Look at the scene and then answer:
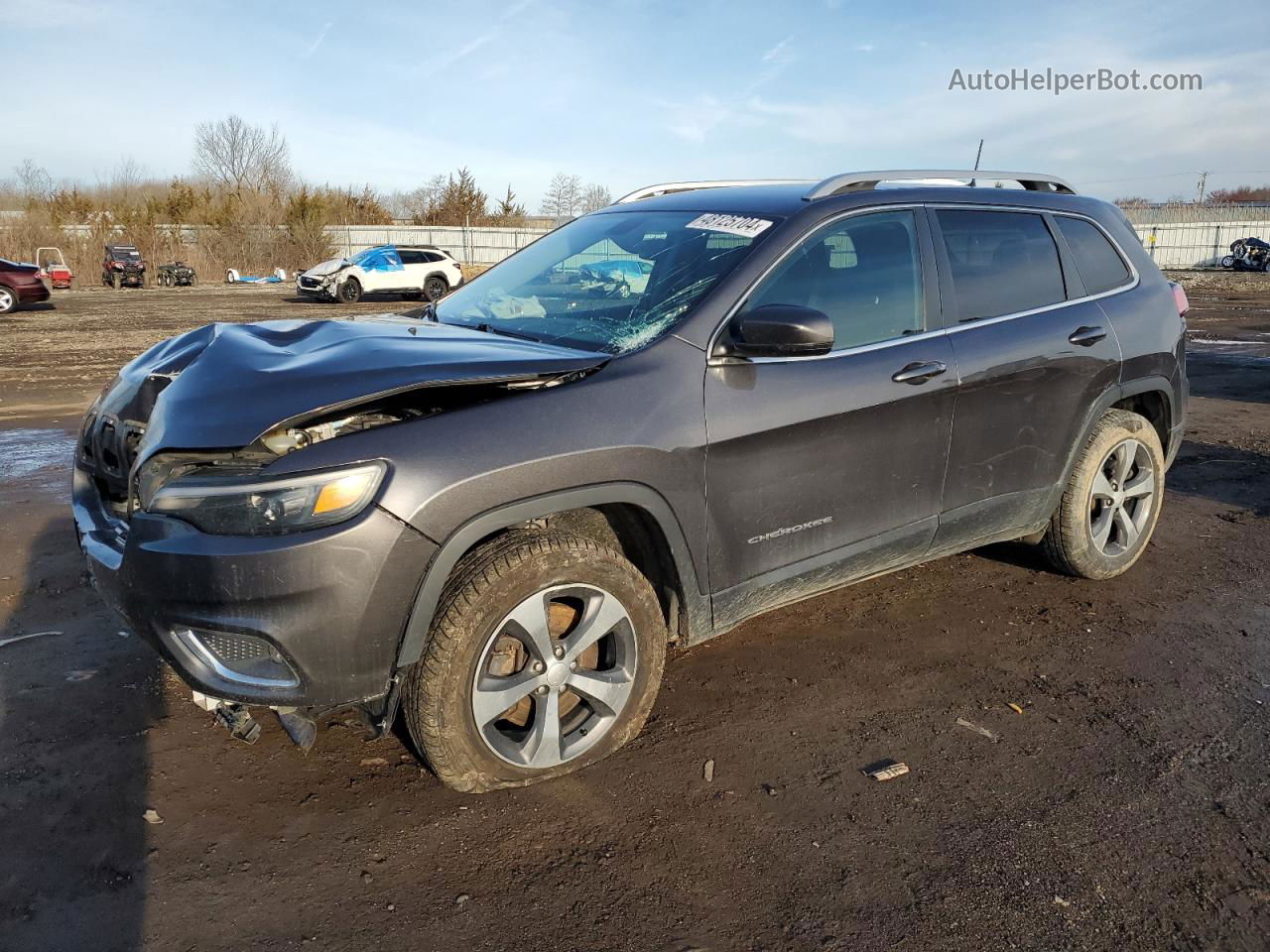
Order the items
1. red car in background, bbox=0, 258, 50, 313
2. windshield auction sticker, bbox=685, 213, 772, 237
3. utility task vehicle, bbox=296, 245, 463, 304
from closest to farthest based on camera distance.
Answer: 1. windshield auction sticker, bbox=685, 213, 772, 237
2. red car in background, bbox=0, 258, 50, 313
3. utility task vehicle, bbox=296, 245, 463, 304

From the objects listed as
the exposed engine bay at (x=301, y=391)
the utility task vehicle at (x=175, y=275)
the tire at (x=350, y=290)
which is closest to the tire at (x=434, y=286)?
the tire at (x=350, y=290)

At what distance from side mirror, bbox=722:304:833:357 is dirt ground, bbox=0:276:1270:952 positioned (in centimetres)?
132

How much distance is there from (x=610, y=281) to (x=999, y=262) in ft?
5.53

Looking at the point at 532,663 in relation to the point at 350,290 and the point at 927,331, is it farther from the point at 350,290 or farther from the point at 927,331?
the point at 350,290

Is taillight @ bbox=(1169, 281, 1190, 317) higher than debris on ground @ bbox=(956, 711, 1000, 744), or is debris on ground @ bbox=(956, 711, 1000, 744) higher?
taillight @ bbox=(1169, 281, 1190, 317)

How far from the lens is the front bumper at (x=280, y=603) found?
7.53ft

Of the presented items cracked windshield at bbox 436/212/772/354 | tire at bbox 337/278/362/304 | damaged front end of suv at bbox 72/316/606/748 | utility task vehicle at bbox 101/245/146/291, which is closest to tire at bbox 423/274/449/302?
tire at bbox 337/278/362/304

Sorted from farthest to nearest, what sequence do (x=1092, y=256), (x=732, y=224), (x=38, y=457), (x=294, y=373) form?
(x=38, y=457), (x=1092, y=256), (x=732, y=224), (x=294, y=373)

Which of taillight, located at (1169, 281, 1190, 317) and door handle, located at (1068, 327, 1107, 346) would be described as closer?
door handle, located at (1068, 327, 1107, 346)

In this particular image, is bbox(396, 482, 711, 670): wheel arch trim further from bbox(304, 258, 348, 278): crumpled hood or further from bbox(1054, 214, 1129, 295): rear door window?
bbox(304, 258, 348, 278): crumpled hood

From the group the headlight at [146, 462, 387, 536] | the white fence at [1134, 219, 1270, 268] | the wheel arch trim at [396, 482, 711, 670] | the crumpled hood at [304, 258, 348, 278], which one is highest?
the white fence at [1134, 219, 1270, 268]

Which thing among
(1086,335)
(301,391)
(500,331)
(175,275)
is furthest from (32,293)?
(1086,335)

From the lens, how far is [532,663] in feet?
8.84

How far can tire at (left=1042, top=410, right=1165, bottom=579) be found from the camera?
418 centimetres
